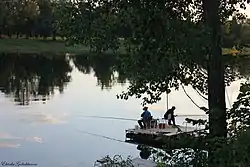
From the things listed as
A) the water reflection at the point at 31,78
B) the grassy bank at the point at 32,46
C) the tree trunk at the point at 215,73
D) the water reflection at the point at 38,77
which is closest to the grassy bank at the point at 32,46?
the grassy bank at the point at 32,46

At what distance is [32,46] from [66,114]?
2148 inches

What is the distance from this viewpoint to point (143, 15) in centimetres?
865

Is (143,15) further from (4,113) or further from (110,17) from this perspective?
(4,113)

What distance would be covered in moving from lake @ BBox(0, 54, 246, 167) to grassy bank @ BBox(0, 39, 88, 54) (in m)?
28.3

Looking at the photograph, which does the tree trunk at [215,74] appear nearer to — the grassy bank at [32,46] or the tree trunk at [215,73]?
the tree trunk at [215,73]

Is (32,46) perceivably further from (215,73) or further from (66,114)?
(215,73)

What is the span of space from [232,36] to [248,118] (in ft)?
7.15

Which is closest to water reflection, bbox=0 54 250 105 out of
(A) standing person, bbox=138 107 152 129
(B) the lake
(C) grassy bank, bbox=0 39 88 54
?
(B) the lake

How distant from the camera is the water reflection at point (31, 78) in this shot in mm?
36769

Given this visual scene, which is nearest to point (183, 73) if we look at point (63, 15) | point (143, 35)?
point (143, 35)

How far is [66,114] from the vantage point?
29562 mm

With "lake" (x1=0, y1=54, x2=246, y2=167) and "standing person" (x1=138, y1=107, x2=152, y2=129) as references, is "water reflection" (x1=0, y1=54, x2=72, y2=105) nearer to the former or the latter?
"lake" (x1=0, y1=54, x2=246, y2=167)

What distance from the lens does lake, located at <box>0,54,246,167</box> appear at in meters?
20.5

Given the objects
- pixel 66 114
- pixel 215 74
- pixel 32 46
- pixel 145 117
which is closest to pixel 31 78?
pixel 66 114
